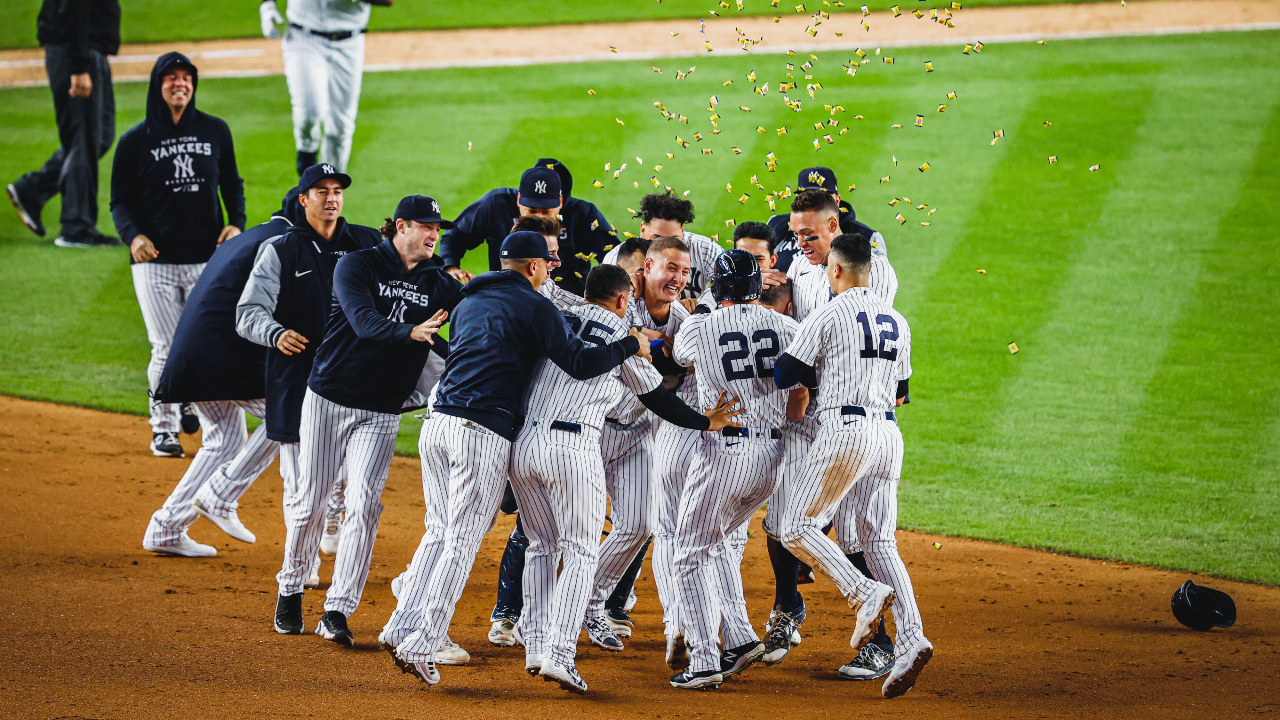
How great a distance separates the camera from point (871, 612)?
16.5ft

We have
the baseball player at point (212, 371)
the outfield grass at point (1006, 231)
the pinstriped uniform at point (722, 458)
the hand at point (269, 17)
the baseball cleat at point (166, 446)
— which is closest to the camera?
the pinstriped uniform at point (722, 458)

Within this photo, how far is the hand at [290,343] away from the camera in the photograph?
5.82 metres

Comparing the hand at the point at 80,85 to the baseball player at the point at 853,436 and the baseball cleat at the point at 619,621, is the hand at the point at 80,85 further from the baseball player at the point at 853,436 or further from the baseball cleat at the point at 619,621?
the baseball player at the point at 853,436

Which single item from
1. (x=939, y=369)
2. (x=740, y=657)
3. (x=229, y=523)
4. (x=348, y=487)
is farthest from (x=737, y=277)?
(x=939, y=369)

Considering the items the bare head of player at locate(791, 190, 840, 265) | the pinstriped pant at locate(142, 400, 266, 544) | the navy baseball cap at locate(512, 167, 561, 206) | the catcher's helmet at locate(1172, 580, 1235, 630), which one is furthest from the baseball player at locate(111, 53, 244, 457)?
the catcher's helmet at locate(1172, 580, 1235, 630)

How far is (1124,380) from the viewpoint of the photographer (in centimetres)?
1002

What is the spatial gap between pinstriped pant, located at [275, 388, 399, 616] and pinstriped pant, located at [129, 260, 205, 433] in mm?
2873

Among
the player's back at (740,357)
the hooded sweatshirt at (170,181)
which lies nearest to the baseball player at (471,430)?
A: the player's back at (740,357)

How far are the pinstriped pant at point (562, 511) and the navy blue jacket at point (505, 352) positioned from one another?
0.47ft

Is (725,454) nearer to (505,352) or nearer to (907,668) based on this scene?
(505,352)

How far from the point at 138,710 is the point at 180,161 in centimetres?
429

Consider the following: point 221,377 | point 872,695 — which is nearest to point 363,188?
point 221,377

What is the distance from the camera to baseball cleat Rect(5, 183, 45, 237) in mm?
12305

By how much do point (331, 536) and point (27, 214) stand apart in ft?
24.0
